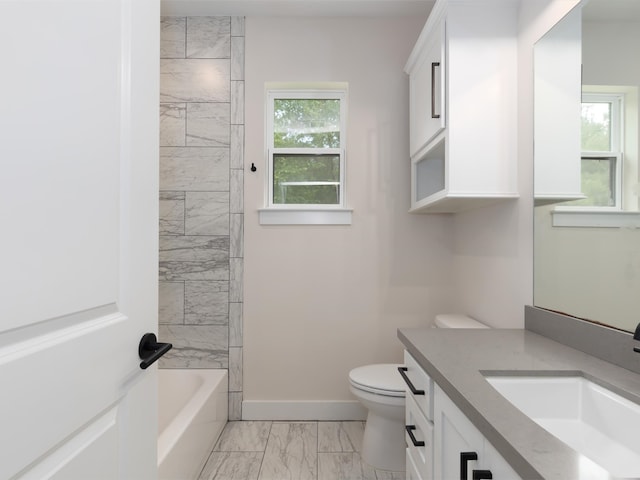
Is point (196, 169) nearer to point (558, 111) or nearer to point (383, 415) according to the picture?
point (383, 415)

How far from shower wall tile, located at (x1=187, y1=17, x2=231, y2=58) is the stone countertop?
7.05 ft

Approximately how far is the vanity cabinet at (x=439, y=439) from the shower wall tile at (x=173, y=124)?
2.00 meters

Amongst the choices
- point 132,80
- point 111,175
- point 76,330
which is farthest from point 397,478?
point 132,80

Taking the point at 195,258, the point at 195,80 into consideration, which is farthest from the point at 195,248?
the point at 195,80

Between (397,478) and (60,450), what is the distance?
5.46 feet

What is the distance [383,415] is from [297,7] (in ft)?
8.02

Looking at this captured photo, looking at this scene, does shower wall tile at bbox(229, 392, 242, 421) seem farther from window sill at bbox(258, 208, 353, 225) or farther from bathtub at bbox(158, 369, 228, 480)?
window sill at bbox(258, 208, 353, 225)

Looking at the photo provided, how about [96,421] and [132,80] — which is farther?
[132,80]

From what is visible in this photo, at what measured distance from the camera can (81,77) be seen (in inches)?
25.3

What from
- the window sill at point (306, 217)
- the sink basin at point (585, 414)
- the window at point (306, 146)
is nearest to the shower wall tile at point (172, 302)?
the window sill at point (306, 217)

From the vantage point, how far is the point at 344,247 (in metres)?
2.43

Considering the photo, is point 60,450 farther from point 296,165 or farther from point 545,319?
point 296,165

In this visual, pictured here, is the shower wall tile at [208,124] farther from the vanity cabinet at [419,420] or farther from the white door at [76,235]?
the vanity cabinet at [419,420]

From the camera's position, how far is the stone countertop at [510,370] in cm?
60
